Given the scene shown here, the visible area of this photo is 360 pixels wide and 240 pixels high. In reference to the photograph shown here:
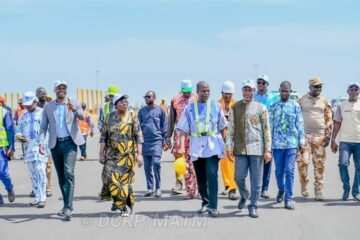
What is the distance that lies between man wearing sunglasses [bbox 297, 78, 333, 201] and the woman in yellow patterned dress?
3.33m

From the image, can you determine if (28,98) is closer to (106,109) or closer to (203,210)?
(203,210)

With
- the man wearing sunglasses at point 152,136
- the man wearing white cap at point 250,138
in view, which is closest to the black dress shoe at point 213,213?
the man wearing white cap at point 250,138

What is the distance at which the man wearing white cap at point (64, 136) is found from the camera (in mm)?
9609

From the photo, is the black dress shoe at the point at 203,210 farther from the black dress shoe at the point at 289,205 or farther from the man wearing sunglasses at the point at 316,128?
the man wearing sunglasses at the point at 316,128

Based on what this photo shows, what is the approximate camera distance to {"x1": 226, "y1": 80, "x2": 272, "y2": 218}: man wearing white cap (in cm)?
949

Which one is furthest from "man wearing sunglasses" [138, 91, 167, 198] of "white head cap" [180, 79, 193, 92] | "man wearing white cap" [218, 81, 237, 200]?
"man wearing white cap" [218, 81, 237, 200]

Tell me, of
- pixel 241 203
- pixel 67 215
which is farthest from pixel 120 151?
pixel 241 203

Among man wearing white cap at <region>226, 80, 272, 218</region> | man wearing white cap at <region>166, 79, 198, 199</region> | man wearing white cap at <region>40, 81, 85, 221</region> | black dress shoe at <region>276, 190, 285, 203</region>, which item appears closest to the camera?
man wearing white cap at <region>226, 80, 272, 218</region>

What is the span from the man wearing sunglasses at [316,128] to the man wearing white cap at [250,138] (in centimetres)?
191

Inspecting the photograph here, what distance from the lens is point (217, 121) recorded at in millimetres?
9750

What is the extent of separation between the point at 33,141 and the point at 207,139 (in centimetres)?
341

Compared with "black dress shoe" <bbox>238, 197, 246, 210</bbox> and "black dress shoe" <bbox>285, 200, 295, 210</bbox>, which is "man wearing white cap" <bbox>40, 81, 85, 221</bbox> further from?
"black dress shoe" <bbox>285, 200, 295, 210</bbox>

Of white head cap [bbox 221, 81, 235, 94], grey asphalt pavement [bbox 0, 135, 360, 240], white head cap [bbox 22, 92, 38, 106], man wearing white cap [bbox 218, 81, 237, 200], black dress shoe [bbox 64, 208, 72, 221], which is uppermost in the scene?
white head cap [bbox 221, 81, 235, 94]

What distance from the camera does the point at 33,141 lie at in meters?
11.1
